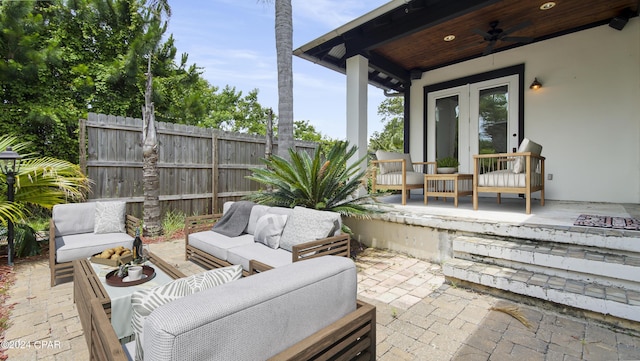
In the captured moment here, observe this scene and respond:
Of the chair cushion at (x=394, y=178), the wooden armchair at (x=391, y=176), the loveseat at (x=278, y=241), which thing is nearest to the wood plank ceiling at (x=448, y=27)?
the wooden armchair at (x=391, y=176)

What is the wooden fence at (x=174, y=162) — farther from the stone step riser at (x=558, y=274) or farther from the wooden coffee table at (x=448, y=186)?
the stone step riser at (x=558, y=274)

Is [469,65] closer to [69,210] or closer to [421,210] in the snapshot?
[421,210]

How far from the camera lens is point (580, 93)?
497 cm

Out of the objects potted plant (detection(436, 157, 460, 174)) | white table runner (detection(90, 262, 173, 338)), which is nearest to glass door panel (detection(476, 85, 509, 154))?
potted plant (detection(436, 157, 460, 174))

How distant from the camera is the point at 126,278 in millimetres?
2244

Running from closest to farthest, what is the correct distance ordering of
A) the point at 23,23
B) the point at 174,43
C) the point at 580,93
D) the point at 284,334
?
the point at 284,334
the point at 580,93
the point at 23,23
the point at 174,43

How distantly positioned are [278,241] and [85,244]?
206cm

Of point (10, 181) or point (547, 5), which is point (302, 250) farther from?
point (547, 5)

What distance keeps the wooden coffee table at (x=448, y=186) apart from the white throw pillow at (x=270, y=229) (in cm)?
264

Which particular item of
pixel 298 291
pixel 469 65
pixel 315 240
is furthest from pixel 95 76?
pixel 298 291

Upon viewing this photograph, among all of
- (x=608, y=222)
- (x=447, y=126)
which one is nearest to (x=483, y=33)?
(x=447, y=126)

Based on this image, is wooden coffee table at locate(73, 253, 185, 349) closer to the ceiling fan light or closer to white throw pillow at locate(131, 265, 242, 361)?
white throw pillow at locate(131, 265, 242, 361)

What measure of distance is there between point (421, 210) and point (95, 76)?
9.40 metres

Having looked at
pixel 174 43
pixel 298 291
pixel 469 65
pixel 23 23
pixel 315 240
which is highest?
pixel 174 43
